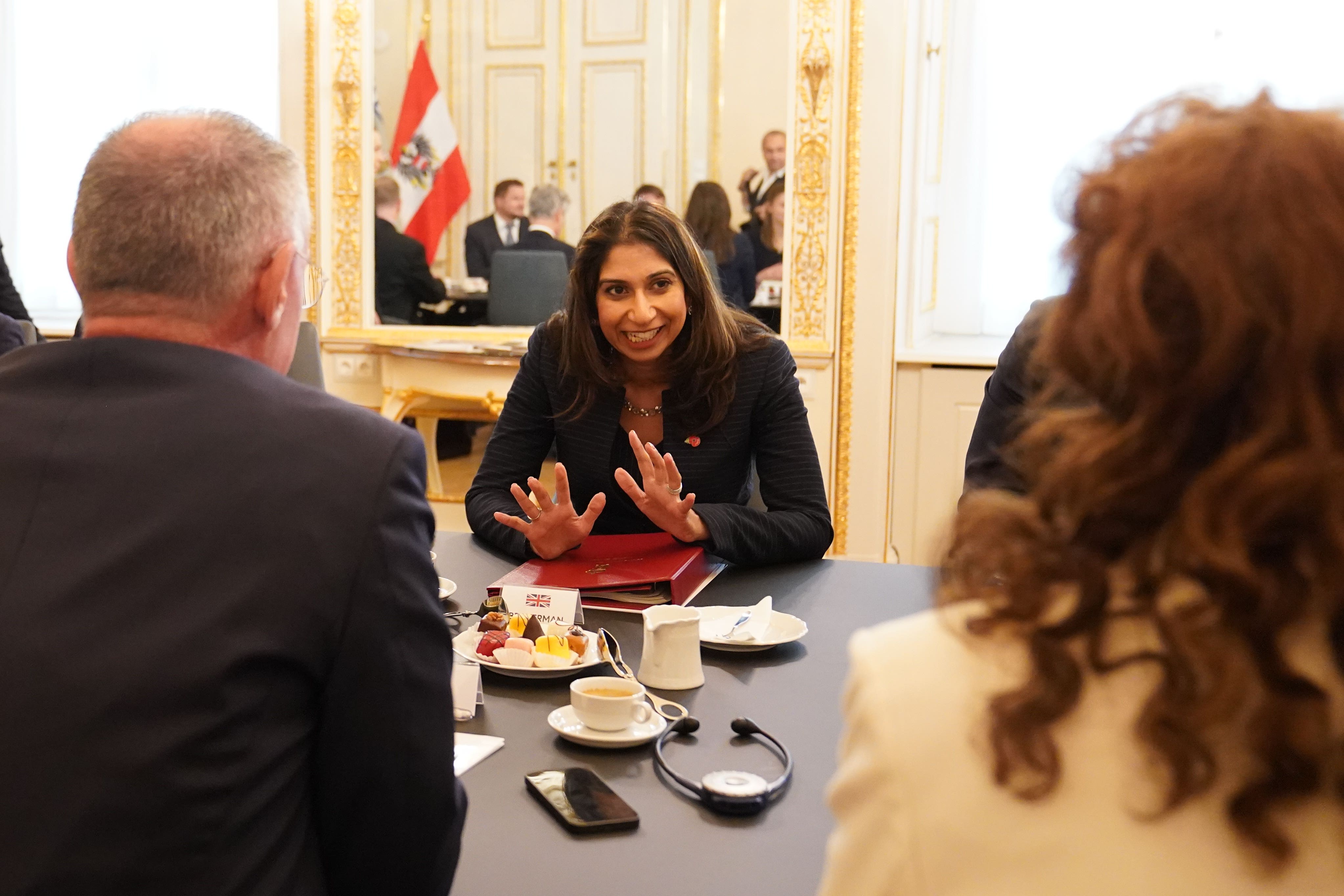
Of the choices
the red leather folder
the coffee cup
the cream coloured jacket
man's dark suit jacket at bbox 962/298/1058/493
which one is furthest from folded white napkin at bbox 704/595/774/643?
the cream coloured jacket

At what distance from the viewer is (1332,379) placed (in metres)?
0.58

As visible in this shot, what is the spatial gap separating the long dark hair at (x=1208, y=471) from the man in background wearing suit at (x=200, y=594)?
1.68 feet

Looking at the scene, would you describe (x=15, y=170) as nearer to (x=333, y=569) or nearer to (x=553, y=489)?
(x=553, y=489)

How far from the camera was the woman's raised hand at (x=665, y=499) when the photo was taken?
2.01 metres

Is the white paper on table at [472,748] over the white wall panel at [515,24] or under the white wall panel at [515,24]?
under

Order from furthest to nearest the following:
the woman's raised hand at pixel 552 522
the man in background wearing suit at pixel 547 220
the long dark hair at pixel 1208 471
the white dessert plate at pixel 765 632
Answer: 1. the man in background wearing suit at pixel 547 220
2. the woman's raised hand at pixel 552 522
3. the white dessert plate at pixel 765 632
4. the long dark hair at pixel 1208 471

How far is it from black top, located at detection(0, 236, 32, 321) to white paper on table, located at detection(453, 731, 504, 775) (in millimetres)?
3687

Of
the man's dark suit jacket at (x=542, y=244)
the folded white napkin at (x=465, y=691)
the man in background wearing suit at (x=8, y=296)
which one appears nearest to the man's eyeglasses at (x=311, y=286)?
the folded white napkin at (x=465, y=691)

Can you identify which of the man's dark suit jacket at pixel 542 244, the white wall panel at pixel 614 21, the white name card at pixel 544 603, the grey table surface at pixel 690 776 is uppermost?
the white wall panel at pixel 614 21

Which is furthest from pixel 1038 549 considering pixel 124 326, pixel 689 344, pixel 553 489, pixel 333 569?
pixel 553 489

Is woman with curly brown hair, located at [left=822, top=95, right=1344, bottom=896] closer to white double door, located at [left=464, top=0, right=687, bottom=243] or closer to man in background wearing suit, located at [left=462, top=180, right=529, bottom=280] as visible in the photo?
white double door, located at [left=464, top=0, right=687, bottom=243]

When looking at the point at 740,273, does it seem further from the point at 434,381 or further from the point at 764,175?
the point at 434,381

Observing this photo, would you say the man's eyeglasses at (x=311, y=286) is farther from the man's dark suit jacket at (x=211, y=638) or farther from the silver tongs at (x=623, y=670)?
the silver tongs at (x=623, y=670)

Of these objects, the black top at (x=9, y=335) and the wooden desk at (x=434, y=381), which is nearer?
the black top at (x=9, y=335)
